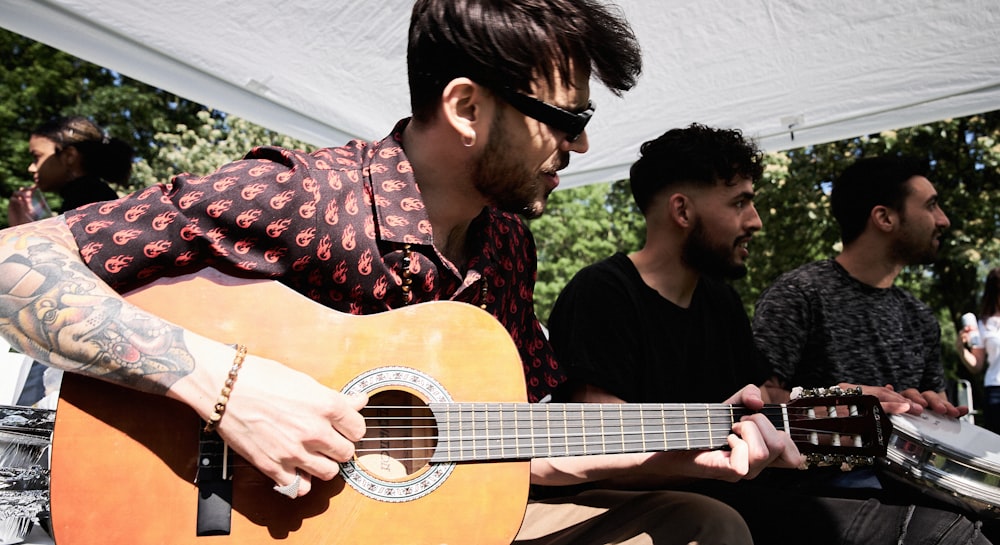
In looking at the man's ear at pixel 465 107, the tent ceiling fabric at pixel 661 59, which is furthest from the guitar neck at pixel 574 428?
the tent ceiling fabric at pixel 661 59

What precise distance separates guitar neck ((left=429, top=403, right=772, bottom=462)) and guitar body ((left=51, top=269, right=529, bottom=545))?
1.6 inches

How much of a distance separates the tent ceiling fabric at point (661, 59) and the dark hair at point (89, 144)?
0.90 meters

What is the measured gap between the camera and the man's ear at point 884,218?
372 centimetres

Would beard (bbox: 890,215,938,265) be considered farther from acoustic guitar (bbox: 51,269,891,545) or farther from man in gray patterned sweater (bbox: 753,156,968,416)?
acoustic guitar (bbox: 51,269,891,545)

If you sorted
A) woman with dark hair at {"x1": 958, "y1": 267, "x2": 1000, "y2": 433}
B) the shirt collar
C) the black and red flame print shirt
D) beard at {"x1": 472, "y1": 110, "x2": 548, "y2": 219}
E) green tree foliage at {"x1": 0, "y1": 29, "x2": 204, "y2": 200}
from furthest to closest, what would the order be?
green tree foliage at {"x1": 0, "y1": 29, "x2": 204, "y2": 200} → woman with dark hair at {"x1": 958, "y1": 267, "x2": 1000, "y2": 433} → beard at {"x1": 472, "y1": 110, "x2": 548, "y2": 219} → the shirt collar → the black and red flame print shirt

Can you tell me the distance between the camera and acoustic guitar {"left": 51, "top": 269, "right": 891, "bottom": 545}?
4.40 ft

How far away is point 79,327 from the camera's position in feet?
4.42

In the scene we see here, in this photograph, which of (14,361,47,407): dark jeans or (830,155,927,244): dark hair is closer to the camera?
(14,361,47,407): dark jeans

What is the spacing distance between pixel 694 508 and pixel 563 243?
11.0m

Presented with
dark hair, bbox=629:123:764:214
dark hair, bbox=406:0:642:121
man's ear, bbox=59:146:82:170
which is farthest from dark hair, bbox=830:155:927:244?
man's ear, bbox=59:146:82:170

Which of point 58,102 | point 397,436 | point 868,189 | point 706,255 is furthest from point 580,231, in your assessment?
point 397,436

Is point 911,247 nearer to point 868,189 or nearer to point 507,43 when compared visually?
point 868,189

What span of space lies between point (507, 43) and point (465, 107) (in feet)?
0.65

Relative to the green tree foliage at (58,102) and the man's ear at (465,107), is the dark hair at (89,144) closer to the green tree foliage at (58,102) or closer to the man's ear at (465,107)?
the man's ear at (465,107)
